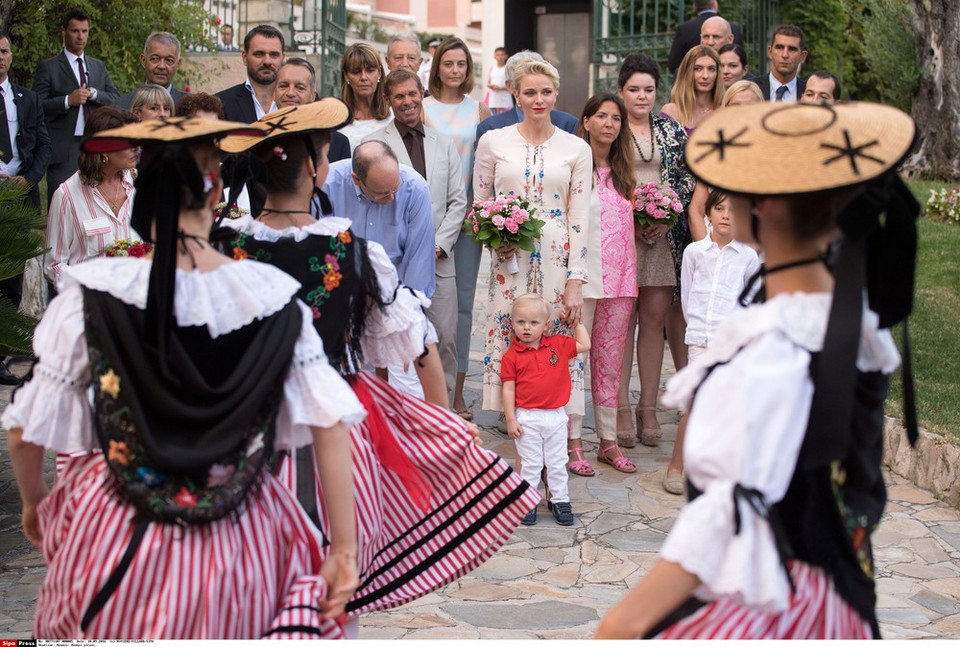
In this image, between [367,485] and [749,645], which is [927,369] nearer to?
[367,485]

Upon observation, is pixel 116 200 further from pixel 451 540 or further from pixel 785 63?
pixel 785 63

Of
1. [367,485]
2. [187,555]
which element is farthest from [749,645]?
[367,485]

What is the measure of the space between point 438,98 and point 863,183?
19.1 feet

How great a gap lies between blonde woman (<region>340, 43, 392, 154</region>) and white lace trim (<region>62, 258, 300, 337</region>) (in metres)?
4.53

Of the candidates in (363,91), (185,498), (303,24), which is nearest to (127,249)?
(363,91)

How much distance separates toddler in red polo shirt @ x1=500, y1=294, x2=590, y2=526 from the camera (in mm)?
6238

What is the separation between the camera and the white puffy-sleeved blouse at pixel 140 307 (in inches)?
112

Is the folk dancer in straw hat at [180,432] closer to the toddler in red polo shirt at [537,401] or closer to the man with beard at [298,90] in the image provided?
the toddler in red polo shirt at [537,401]

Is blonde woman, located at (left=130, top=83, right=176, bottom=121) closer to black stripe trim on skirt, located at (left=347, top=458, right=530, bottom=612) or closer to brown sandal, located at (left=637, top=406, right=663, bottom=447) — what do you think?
brown sandal, located at (left=637, top=406, right=663, bottom=447)

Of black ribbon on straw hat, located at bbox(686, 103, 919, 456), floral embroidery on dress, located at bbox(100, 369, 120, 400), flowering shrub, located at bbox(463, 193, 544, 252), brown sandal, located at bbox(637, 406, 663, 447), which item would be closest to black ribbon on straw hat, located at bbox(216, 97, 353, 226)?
floral embroidery on dress, located at bbox(100, 369, 120, 400)

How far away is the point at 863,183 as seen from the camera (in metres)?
2.46

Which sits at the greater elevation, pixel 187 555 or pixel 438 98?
pixel 438 98

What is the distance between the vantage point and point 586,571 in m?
5.64

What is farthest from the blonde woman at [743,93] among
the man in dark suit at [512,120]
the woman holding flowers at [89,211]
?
the woman holding flowers at [89,211]
